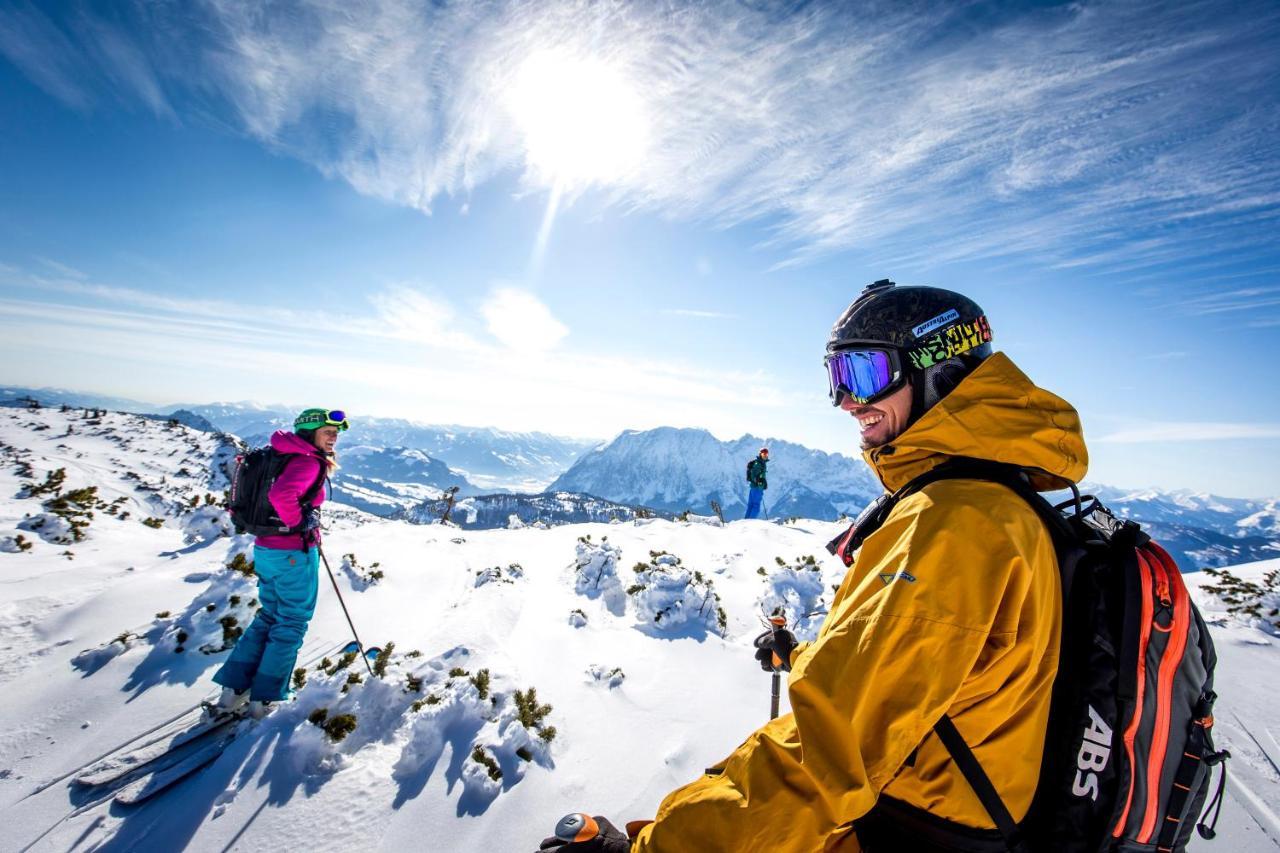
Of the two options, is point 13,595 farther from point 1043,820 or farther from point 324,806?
point 1043,820

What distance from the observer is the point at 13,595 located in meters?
8.03

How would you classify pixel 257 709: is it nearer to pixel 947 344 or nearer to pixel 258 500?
pixel 258 500

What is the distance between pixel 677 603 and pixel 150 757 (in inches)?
276

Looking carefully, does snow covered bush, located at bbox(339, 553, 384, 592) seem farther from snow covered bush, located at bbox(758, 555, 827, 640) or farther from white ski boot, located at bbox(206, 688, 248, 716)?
snow covered bush, located at bbox(758, 555, 827, 640)

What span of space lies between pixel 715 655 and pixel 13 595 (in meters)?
11.6

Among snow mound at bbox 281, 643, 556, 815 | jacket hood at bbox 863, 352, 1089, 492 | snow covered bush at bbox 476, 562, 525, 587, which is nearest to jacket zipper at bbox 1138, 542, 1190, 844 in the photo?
jacket hood at bbox 863, 352, 1089, 492

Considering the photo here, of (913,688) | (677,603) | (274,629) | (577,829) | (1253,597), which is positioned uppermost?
(913,688)

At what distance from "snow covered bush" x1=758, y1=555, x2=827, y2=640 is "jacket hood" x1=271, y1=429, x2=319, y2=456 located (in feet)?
25.1

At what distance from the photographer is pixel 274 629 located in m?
6.52

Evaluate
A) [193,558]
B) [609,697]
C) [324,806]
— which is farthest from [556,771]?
[193,558]

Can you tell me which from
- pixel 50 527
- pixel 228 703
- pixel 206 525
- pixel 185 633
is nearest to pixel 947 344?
pixel 228 703

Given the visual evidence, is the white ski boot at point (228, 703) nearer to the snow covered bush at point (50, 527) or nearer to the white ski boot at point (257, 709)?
the white ski boot at point (257, 709)

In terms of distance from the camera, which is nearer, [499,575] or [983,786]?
→ [983,786]

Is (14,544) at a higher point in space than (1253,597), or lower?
lower
